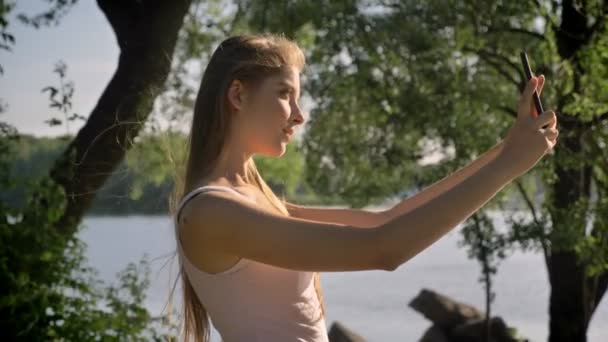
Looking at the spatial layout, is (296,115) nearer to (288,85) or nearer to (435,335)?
(288,85)

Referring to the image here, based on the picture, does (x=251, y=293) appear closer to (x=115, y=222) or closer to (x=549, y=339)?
(x=549, y=339)

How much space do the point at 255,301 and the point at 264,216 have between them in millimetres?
179

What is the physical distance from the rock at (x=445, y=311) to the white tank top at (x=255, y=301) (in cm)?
1068

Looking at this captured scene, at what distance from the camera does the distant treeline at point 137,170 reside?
1.98 m

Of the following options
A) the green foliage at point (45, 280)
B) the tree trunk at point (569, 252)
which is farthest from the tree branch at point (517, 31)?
the green foliage at point (45, 280)

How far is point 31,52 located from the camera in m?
8.06

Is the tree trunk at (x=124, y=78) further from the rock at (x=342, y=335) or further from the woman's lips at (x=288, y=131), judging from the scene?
the rock at (x=342, y=335)

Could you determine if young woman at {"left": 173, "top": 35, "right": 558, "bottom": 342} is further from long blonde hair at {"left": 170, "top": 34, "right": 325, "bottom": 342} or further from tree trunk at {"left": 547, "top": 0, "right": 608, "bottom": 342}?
tree trunk at {"left": 547, "top": 0, "right": 608, "bottom": 342}

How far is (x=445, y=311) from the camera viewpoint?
38.8 ft

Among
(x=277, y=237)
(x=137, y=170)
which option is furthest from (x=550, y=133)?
(x=137, y=170)

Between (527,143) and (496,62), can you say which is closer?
(527,143)

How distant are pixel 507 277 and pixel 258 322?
52.6ft

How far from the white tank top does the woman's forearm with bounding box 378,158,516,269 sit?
26cm

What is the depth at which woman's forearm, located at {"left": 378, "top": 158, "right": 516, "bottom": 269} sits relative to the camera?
1.15m
